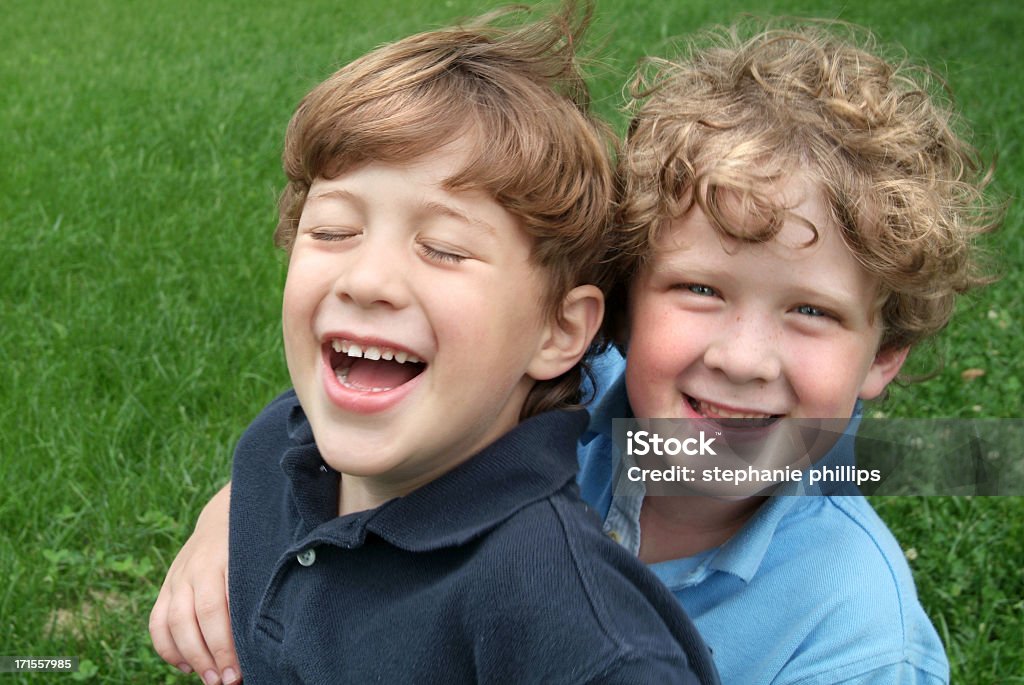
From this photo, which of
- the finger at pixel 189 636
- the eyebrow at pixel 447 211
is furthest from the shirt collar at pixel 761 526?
the finger at pixel 189 636

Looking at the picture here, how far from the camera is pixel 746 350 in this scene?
183 cm

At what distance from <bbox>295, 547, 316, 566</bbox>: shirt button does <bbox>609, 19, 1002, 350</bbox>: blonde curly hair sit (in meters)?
0.67

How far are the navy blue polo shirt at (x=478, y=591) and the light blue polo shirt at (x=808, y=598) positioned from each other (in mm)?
294

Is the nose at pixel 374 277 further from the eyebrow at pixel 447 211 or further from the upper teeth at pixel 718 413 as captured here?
the upper teeth at pixel 718 413

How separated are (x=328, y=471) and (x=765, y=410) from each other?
750mm

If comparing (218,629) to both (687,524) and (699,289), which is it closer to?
(687,524)

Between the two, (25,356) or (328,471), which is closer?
(328,471)

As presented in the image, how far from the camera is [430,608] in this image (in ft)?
5.47

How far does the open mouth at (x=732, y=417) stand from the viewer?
1.90m

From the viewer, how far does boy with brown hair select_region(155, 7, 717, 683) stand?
162 centimetres

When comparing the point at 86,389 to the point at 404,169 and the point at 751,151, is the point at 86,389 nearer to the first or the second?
the point at 404,169

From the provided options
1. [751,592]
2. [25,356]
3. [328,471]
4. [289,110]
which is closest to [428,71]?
[328,471]

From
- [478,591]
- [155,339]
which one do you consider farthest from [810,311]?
[155,339]

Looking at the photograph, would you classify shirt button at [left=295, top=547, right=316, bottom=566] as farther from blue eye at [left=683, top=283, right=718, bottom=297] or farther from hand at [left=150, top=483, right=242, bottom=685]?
blue eye at [left=683, top=283, right=718, bottom=297]
